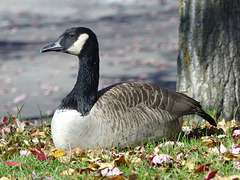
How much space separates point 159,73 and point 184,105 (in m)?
6.45

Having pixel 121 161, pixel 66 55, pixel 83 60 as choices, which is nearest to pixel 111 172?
pixel 121 161

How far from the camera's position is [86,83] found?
14.9 feet

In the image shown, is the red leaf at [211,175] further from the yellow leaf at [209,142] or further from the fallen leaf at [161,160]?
the yellow leaf at [209,142]

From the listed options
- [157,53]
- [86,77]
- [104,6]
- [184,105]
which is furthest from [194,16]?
[104,6]

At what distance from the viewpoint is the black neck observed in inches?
175

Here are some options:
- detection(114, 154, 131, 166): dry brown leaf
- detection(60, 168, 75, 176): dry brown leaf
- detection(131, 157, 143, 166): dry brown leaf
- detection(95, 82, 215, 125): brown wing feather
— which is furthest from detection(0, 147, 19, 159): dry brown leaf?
detection(131, 157, 143, 166): dry brown leaf

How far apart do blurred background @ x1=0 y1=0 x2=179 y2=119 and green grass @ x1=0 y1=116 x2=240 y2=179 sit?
1353mm

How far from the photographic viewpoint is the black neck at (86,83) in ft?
14.6

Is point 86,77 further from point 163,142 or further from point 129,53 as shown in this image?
point 129,53

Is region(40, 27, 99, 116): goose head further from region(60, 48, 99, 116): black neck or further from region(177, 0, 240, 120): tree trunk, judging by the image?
region(177, 0, 240, 120): tree trunk

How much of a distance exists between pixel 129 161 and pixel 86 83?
3.87 ft

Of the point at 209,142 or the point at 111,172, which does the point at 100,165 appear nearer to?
the point at 111,172

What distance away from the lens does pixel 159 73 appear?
11.2 m

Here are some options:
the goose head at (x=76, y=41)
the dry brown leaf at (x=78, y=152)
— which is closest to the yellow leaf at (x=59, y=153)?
the dry brown leaf at (x=78, y=152)
